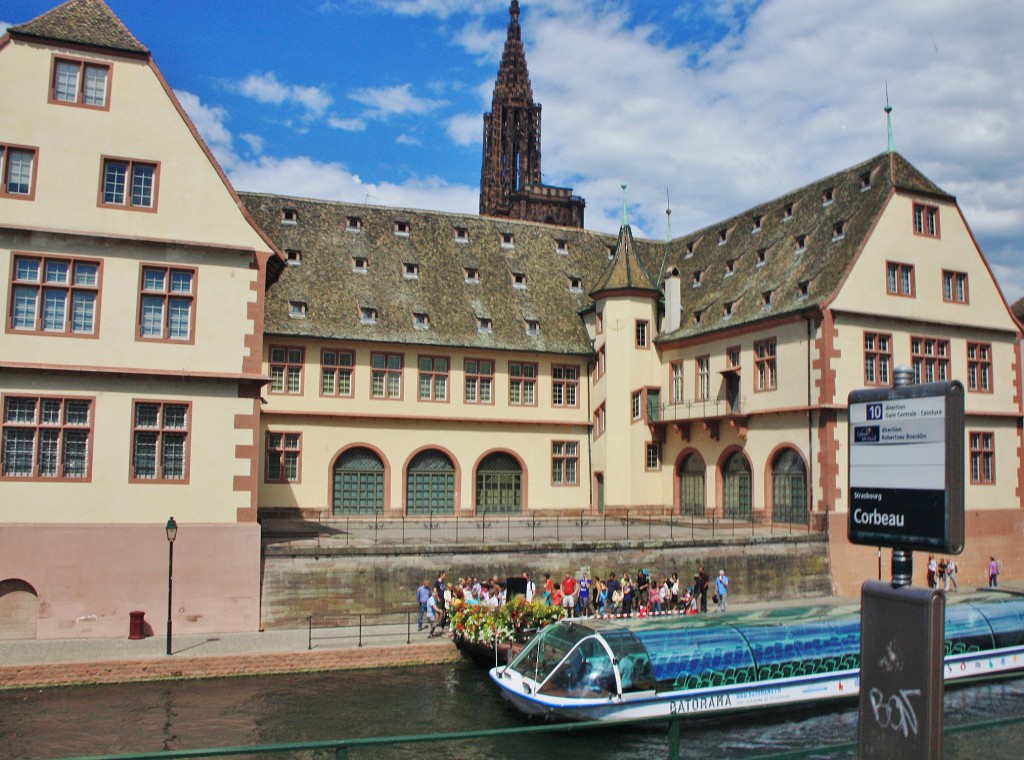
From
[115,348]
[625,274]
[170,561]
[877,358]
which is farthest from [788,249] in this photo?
[170,561]

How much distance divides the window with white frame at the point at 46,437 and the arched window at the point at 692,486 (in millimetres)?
23618

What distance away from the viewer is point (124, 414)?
23984mm

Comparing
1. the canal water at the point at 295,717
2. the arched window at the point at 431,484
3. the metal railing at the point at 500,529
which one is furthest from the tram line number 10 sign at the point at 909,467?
the arched window at the point at 431,484

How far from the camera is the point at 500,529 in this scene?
35469mm

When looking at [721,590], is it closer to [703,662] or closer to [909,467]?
[703,662]

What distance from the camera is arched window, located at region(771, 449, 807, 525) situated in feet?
111

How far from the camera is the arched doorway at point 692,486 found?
129 feet

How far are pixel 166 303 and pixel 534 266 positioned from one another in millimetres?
23317

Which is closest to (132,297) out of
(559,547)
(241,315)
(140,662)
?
(241,315)

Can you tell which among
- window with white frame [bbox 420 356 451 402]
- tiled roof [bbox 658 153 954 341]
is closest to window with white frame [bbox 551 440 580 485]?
window with white frame [bbox 420 356 451 402]

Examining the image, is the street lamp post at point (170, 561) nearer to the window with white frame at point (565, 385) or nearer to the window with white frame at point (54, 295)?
the window with white frame at point (54, 295)

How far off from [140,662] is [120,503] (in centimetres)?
485

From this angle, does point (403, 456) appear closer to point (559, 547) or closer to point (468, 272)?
point (468, 272)

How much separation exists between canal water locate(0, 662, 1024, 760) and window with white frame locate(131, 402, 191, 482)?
600cm
